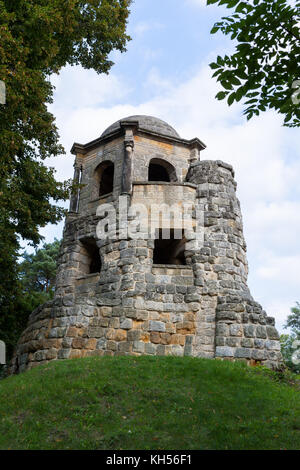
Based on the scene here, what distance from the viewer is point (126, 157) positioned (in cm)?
1473

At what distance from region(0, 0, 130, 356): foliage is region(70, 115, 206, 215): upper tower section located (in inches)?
103

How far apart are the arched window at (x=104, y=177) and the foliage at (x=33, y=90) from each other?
138 inches

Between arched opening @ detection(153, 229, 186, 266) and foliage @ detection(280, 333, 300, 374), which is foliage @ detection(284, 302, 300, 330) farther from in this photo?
arched opening @ detection(153, 229, 186, 266)

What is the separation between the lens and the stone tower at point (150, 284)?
11.4m

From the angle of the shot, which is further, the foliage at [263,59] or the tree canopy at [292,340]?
the tree canopy at [292,340]

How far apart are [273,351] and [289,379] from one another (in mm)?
1238

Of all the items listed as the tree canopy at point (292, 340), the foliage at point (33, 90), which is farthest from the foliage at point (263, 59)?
the tree canopy at point (292, 340)

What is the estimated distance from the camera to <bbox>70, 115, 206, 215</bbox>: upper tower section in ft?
49.2

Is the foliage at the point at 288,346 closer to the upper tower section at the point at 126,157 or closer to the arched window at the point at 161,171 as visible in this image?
the arched window at the point at 161,171

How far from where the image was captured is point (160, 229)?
44.6ft

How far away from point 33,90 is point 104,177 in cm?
783

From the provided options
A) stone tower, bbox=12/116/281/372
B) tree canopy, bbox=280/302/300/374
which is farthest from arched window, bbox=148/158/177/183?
tree canopy, bbox=280/302/300/374

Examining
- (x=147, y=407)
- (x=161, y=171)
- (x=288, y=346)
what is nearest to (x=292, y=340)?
(x=288, y=346)

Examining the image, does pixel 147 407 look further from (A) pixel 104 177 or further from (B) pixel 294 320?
(B) pixel 294 320
